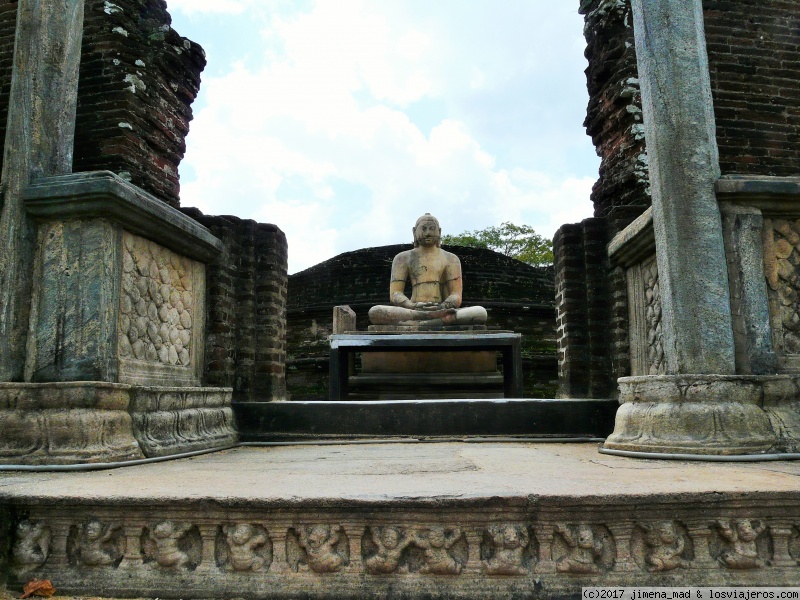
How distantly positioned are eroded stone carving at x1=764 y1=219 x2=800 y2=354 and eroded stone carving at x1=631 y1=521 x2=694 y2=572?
1.90 metres

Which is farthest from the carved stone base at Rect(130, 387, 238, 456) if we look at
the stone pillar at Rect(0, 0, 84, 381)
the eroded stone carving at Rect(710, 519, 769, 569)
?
the eroded stone carving at Rect(710, 519, 769, 569)

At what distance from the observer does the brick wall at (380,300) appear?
12.4 meters

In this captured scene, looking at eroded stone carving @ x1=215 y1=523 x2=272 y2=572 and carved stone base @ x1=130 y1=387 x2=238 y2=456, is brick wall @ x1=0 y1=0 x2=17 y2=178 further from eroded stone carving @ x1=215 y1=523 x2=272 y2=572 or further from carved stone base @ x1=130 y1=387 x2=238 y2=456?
eroded stone carving @ x1=215 y1=523 x2=272 y2=572

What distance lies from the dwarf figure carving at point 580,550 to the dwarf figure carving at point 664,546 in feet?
0.43

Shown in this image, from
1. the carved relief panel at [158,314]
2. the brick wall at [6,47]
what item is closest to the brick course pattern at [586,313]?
the carved relief panel at [158,314]

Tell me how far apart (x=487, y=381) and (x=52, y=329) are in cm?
517

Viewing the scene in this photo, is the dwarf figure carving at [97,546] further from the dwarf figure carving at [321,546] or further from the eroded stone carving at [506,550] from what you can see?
the eroded stone carving at [506,550]

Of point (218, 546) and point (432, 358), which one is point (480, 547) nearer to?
point (218, 546)

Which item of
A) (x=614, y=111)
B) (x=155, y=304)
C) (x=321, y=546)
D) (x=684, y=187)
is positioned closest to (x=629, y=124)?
(x=614, y=111)

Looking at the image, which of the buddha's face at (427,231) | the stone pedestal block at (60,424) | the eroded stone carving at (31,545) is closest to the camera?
the eroded stone carving at (31,545)

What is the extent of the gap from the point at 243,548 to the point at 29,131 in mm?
2739

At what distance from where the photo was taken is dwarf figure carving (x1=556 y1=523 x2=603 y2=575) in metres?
1.56

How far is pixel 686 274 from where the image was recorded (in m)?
3.00

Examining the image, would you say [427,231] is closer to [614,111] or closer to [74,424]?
[614,111]
